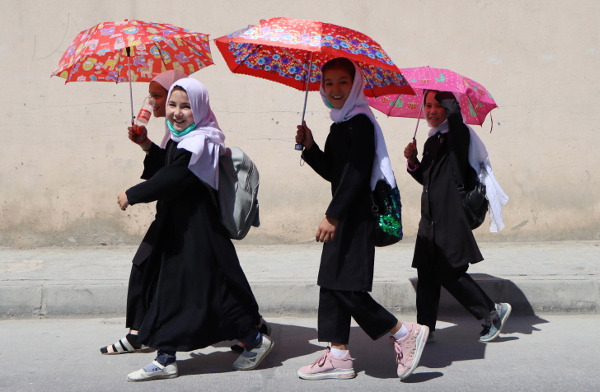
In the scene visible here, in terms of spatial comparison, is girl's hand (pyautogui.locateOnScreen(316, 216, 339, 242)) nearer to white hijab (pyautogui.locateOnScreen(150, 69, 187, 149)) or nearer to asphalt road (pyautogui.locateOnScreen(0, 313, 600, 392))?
Result: asphalt road (pyautogui.locateOnScreen(0, 313, 600, 392))

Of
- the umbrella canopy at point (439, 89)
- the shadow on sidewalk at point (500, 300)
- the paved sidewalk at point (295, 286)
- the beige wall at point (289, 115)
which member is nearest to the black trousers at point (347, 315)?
the umbrella canopy at point (439, 89)

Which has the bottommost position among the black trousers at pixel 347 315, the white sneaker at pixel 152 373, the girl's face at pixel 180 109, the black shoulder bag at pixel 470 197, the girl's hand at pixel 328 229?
the white sneaker at pixel 152 373

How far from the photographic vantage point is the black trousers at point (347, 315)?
4.07 meters

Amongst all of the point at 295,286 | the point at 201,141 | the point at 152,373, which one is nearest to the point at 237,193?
the point at 201,141

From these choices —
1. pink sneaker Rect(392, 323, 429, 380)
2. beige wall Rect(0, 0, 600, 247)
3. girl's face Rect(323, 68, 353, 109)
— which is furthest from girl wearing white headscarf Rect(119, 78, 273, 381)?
beige wall Rect(0, 0, 600, 247)

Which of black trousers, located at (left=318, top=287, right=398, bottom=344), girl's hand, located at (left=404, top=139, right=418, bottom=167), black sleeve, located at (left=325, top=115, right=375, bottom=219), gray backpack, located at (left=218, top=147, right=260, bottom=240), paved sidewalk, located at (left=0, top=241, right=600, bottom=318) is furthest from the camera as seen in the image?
paved sidewalk, located at (left=0, top=241, right=600, bottom=318)

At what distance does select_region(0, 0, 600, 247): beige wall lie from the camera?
763 cm

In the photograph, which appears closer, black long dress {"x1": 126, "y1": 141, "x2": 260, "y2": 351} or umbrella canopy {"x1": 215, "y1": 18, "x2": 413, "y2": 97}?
umbrella canopy {"x1": 215, "y1": 18, "x2": 413, "y2": 97}

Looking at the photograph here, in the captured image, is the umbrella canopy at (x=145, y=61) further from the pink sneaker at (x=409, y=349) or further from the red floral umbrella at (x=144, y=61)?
the pink sneaker at (x=409, y=349)

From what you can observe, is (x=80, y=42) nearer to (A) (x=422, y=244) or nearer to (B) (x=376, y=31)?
(A) (x=422, y=244)

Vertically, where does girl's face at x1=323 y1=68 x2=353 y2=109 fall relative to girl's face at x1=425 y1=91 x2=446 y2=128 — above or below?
above

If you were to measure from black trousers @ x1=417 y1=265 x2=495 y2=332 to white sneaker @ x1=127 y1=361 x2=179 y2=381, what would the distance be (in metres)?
1.59

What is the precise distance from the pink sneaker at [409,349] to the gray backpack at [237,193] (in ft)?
3.22

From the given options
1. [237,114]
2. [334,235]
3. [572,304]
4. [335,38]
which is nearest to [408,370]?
[334,235]
